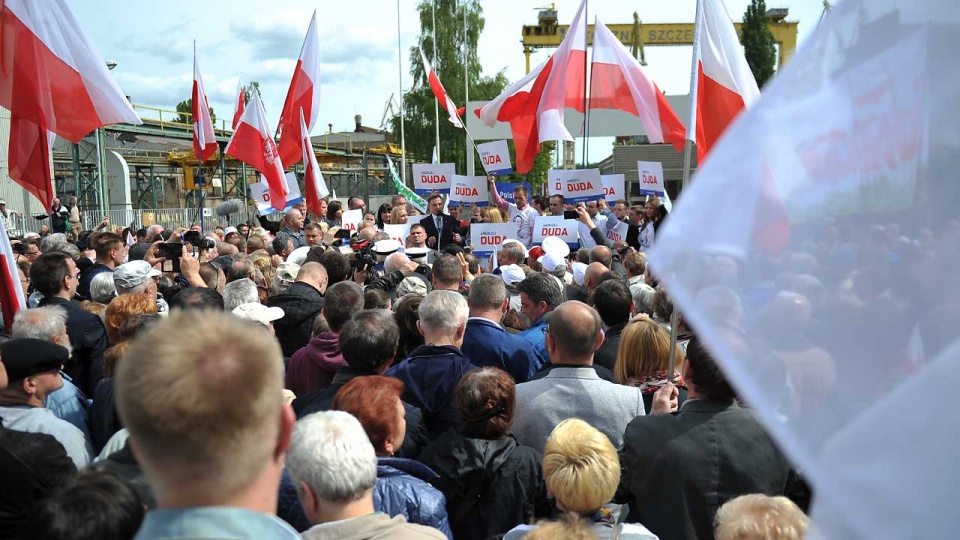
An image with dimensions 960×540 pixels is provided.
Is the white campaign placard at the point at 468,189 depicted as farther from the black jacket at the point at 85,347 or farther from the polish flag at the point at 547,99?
the black jacket at the point at 85,347

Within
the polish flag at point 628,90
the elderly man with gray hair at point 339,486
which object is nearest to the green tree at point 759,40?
the polish flag at point 628,90

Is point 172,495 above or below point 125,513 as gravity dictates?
above

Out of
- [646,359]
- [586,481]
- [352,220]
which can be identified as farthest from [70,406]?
[352,220]

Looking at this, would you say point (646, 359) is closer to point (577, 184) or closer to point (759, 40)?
point (577, 184)

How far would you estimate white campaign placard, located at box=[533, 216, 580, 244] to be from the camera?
10078 mm

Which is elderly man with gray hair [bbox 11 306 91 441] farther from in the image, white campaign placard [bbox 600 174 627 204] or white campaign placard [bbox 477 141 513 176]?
white campaign placard [bbox 477 141 513 176]

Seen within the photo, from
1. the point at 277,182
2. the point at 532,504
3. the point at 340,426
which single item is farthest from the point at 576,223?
the point at 340,426

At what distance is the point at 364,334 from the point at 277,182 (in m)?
8.42

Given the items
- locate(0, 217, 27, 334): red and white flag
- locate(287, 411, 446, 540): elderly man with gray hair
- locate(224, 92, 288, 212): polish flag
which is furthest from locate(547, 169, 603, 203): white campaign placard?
locate(287, 411, 446, 540): elderly man with gray hair

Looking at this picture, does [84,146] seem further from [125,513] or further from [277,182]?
[125,513]

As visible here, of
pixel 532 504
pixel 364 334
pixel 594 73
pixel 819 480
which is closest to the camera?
pixel 819 480

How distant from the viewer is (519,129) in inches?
467

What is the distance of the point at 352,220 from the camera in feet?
39.0

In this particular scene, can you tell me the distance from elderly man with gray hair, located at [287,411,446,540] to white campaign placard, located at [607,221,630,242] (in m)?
9.53
